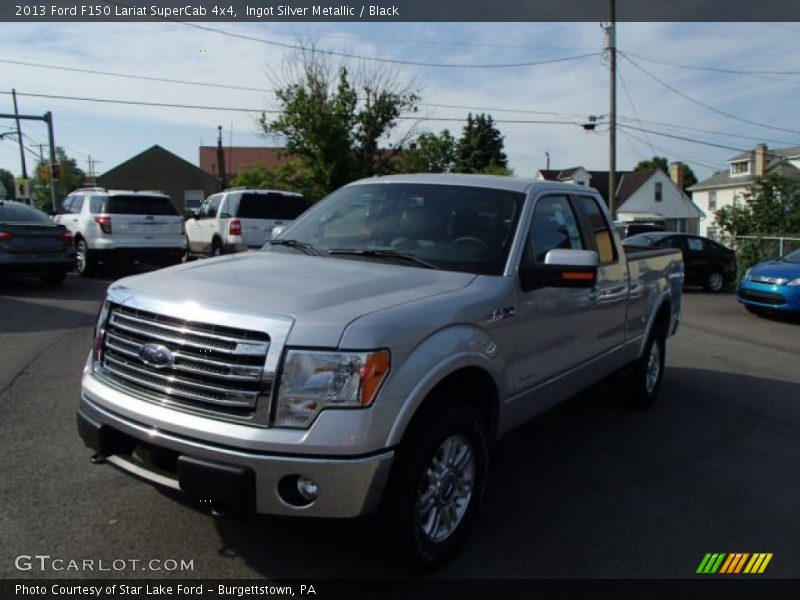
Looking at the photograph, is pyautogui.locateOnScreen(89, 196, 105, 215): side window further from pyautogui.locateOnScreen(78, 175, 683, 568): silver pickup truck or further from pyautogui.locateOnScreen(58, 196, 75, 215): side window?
pyautogui.locateOnScreen(78, 175, 683, 568): silver pickup truck

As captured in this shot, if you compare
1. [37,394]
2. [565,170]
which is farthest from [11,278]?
[565,170]

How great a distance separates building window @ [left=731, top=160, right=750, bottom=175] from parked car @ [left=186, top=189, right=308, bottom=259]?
1655 inches

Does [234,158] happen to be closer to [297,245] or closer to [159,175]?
[159,175]

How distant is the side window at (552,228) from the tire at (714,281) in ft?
50.3

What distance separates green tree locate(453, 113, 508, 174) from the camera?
66.5m

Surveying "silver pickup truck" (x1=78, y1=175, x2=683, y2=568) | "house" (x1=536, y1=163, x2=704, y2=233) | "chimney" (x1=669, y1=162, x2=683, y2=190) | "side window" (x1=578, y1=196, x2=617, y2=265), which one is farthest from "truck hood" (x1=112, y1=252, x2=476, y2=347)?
"chimney" (x1=669, y1=162, x2=683, y2=190)

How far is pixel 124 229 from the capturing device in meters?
14.1

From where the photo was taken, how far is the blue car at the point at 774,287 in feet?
39.4

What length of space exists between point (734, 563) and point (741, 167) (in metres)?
51.9

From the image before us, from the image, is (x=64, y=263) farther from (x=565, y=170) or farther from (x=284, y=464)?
(x=565, y=170)

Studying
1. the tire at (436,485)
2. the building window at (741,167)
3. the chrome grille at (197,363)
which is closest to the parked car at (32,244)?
the chrome grille at (197,363)

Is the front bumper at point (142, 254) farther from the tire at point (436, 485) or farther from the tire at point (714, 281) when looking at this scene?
the tire at point (714, 281)

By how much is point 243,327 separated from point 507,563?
5.73 ft

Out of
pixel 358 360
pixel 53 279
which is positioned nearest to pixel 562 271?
pixel 358 360
